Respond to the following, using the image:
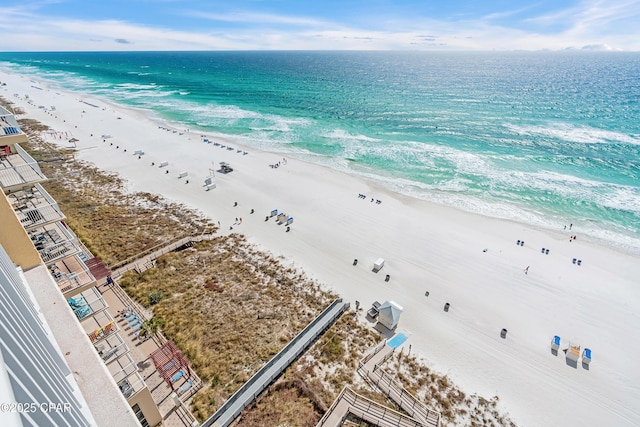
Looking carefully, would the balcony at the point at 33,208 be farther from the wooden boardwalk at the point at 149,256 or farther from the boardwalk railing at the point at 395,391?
the boardwalk railing at the point at 395,391

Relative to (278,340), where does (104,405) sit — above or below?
above

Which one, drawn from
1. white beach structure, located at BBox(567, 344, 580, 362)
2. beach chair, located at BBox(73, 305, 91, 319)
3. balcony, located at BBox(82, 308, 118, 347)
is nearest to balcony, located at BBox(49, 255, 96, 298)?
beach chair, located at BBox(73, 305, 91, 319)

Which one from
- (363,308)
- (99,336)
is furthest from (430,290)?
(99,336)

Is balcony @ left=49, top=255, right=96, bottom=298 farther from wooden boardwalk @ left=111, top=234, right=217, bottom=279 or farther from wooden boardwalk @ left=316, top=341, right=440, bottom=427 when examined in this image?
wooden boardwalk @ left=316, top=341, right=440, bottom=427

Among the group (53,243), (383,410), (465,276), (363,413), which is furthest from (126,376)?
(465,276)

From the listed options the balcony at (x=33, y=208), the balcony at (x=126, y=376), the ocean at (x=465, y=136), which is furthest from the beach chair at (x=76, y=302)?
the ocean at (x=465, y=136)

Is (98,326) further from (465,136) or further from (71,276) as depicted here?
(465,136)

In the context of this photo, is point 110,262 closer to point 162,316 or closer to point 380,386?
point 162,316
